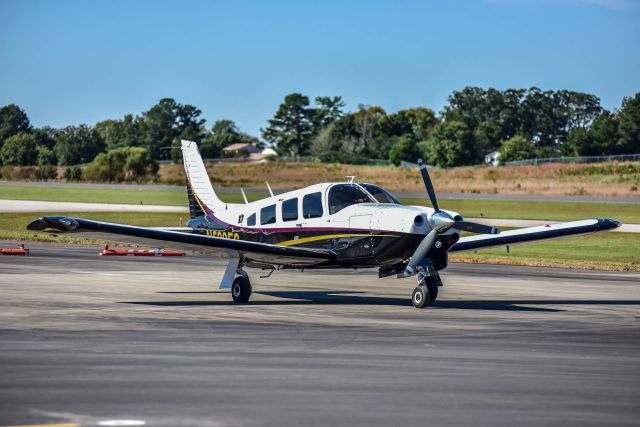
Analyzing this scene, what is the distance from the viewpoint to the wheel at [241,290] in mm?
23328

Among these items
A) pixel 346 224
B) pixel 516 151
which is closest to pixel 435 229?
pixel 346 224

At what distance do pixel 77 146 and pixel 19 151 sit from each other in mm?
→ 13837

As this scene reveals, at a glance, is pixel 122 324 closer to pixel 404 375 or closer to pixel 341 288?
pixel 404 375

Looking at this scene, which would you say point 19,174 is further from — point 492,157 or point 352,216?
point 352,216

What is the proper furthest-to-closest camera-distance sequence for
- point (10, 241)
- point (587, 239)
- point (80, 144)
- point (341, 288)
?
1. point (80, 144)
2. point (587, 239)
3. point (10, 241)
4. point (341, 288)

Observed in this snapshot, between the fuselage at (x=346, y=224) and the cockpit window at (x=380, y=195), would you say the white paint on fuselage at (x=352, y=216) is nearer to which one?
the fuselage at (x=346, y=224)

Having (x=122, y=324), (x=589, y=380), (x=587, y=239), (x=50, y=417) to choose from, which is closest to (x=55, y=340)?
(x=122, y=324)

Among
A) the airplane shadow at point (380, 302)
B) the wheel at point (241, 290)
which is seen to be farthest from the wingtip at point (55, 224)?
the wheel at point (241, 290)

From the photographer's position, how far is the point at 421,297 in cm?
2228

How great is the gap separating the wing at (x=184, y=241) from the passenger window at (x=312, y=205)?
81 centimetres

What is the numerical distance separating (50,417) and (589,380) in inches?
264

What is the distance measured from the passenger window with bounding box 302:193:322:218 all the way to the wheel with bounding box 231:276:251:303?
79.6 inches

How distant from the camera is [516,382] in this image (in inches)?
516

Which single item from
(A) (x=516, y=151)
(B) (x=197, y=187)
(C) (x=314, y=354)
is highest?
(A) (x=516, y=151)
